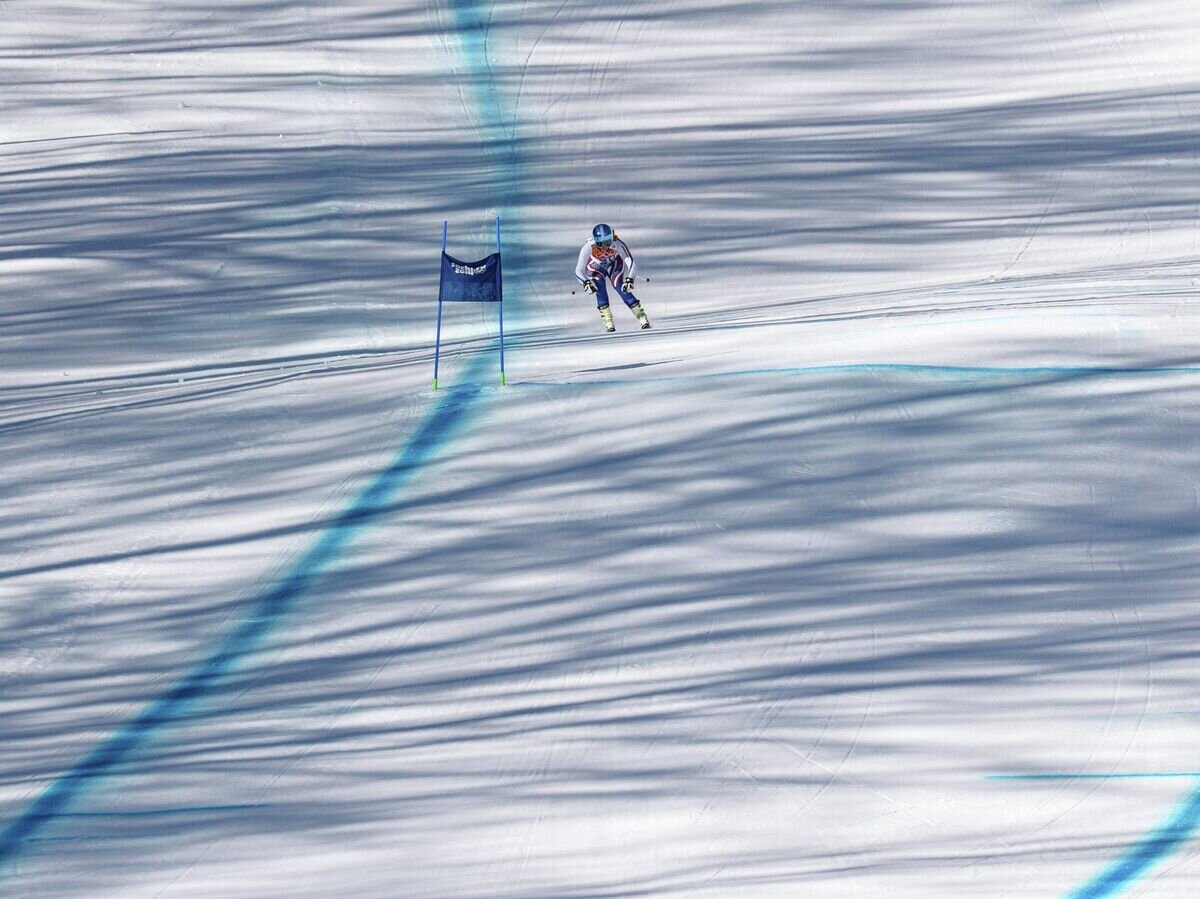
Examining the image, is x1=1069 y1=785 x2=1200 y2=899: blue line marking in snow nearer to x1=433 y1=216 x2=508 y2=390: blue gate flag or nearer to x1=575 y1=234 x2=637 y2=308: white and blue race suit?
x1=575 y1=234 x2=637 y2=308: white and blue race suit

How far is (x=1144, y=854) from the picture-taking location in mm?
6641

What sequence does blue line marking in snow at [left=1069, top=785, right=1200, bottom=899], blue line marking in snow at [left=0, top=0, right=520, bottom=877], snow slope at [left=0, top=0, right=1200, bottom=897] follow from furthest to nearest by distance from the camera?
blue line marking in snow at [left=0, top=0, right=520, bottom=877] < snow slope at [left=0, top=0, right=1200, bottom=897] < blue line marking in snow at [left=1069, top=785, right=1200, bottom=899]

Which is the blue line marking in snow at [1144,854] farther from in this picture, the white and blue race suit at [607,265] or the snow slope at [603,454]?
the white and blue race suit at [607,265]

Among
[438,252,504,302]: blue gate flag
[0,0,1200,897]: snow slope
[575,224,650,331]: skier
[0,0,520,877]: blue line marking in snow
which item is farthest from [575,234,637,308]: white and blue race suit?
Answer: [0,0,520,877]: blue line marking in snow

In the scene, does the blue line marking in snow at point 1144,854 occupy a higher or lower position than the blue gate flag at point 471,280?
lower

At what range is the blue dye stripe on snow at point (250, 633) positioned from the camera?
6980 mm

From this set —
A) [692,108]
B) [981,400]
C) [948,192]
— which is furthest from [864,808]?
[692,108]

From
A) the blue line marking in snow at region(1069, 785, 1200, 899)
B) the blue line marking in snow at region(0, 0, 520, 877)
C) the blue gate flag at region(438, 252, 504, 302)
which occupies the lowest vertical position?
the blue line marking in snow at region(1069, 785, 1200, 899)

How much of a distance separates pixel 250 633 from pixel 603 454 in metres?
2.56

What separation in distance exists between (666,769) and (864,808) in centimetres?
118

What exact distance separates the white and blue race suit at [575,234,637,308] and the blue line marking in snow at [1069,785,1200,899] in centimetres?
454

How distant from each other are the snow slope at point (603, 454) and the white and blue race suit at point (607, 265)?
0.53 m

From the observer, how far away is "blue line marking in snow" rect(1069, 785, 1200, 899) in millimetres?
6602

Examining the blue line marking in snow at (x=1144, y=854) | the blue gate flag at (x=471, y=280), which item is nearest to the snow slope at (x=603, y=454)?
the blue line marking in snow at (x=1144, y=854)
